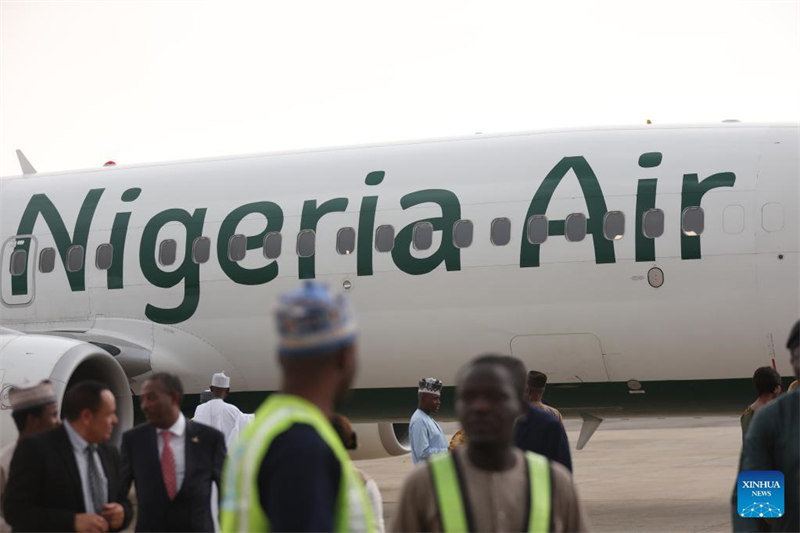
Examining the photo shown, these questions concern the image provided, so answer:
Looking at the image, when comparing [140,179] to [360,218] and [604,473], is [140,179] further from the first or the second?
[604,473]

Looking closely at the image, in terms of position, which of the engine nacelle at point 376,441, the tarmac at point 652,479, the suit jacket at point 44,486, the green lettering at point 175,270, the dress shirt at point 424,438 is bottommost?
the tarmac at point 652,479

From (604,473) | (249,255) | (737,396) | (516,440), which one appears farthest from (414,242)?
(604,473)

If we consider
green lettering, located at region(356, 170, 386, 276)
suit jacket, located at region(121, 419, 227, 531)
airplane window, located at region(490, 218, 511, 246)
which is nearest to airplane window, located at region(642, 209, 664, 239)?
airplane window, located at region(490, 218, 511, 246)

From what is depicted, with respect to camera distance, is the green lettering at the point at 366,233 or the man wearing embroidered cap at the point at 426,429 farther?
the green lettering at the point at 366,233

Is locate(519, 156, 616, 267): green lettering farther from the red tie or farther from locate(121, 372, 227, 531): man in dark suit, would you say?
the red tie

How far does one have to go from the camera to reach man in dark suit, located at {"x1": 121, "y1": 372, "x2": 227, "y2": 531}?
502 cm

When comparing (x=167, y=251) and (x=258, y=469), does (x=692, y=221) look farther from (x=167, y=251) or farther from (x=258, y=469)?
(x=258, y=469)

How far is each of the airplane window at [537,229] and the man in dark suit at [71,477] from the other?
6060 mm

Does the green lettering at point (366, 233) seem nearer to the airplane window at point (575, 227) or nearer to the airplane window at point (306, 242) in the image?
the airplane window at point (306, 242)

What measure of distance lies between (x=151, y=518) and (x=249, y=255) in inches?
263

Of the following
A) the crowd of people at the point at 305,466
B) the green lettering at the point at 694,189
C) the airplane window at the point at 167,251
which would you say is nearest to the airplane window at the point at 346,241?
the airplane window at the point at 167,251

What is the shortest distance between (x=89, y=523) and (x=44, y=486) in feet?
0.76

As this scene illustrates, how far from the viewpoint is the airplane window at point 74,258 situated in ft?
40.4

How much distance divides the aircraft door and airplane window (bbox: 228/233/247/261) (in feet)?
7.63
